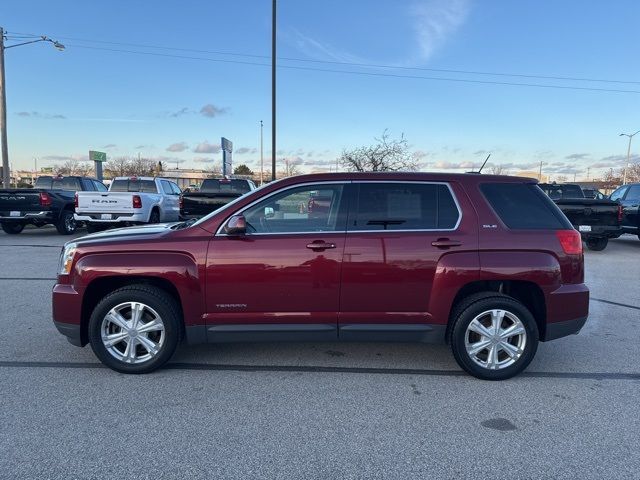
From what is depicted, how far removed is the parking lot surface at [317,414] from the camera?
2.83 meters

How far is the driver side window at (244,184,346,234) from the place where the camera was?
13.5 ft

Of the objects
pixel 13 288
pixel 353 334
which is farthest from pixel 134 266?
pixel 13 288

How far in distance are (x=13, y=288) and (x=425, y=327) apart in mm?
6575

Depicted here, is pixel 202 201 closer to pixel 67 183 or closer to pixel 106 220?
pixel 106 220

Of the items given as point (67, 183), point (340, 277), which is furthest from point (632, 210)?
point (67, 183)

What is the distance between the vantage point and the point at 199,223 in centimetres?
408

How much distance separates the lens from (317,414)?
344 centimetres

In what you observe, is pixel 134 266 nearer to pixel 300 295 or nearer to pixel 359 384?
pixel 300 295

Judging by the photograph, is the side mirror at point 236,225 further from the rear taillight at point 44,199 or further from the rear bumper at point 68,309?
the rear taillight at point 44,199

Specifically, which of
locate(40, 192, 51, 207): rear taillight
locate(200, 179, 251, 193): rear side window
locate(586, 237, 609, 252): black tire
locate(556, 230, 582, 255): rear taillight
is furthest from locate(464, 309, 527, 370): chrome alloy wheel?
locate(40, 192, 51, 207): rear taillight

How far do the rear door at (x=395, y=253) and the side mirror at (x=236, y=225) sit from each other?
0.90m

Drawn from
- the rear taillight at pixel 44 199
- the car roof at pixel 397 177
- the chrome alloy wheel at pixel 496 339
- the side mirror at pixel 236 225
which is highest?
the car roof at pixel 397 177

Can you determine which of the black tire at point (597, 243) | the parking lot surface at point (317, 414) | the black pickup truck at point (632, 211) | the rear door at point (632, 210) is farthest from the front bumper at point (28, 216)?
the rear door at point (632, 210)

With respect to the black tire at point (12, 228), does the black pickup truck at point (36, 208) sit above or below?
above
